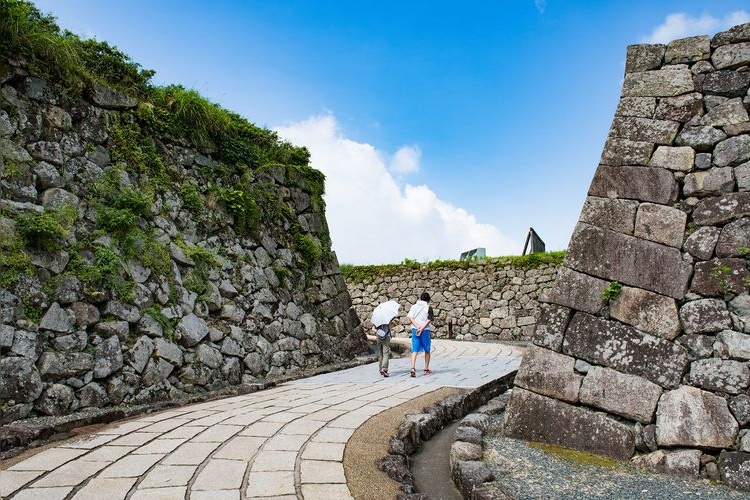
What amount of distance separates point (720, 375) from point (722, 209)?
1.45 meters

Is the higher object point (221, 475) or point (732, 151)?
point (732, 151)

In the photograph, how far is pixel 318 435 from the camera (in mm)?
4641

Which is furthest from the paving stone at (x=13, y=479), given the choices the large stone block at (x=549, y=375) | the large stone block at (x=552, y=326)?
the large stone block at (x=552, y=326)

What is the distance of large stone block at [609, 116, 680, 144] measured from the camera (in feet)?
16.4

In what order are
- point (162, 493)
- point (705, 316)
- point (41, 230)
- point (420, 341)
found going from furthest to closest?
point (420, 341) → point (41, 230) → point (705, 316) → point (162, 493)

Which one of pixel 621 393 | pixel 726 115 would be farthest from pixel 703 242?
pixel 621 393

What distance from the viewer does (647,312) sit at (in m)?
4.60

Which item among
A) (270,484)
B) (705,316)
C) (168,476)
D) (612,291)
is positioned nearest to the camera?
(270,484)

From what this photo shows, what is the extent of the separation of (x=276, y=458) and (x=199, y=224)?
518cm

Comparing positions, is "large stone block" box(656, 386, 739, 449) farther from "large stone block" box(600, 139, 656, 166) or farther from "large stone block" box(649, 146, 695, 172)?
"large stone block" box(600, 139, 656, 166)

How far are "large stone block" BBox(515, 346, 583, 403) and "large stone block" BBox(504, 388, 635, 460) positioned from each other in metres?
0.07

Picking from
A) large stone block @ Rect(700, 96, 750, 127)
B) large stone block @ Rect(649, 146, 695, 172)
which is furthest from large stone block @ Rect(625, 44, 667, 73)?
large stone block @ Rect(649, 146, 695, 172)

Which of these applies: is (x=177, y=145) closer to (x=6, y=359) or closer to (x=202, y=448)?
(x=6, y=359)

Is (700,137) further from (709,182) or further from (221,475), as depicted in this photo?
(221,475)
